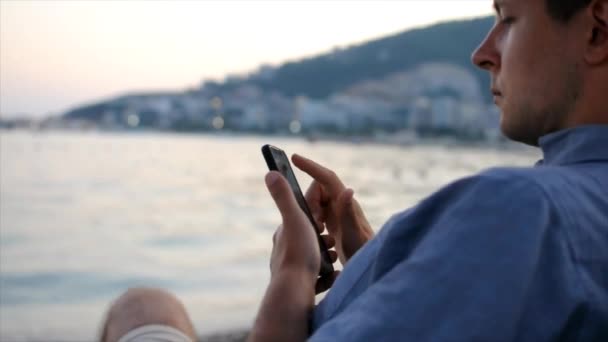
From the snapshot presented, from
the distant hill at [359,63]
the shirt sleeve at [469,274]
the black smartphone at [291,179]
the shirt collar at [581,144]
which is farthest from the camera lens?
the distant hill at [359,63]

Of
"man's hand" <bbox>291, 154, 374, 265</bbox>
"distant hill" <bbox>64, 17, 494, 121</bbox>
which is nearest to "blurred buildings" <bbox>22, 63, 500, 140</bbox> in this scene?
"distant hill" <bbox>64, 17, 494, 121</bbox>

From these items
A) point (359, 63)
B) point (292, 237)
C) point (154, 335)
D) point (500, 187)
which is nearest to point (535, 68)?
point (500, 187)

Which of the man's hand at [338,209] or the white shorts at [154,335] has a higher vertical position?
the man's hand at [338,209]

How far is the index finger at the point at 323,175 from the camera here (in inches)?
44.7

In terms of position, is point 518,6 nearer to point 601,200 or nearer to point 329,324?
point 601,200

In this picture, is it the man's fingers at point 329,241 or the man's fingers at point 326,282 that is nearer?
the man's fingers at point 326,282

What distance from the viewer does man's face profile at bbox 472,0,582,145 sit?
797mm

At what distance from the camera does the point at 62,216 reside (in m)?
9.57

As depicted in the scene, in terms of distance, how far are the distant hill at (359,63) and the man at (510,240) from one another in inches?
1864

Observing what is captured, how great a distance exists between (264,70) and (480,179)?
2285 inches

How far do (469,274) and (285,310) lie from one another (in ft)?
0.80

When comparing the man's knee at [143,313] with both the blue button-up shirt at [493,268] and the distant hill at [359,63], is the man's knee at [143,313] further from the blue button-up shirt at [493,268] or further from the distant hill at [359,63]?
the distant hill at [359,63]

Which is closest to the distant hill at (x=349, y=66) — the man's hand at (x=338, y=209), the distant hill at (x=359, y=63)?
the distant hill at (x=359, y=63)

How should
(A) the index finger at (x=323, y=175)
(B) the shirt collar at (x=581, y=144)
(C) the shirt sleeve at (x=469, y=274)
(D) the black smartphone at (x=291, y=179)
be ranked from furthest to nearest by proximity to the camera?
(A) the index finger at (x=323, y=175) → (D) the black smartphone at (x=291, y=179) → (B) the shirt collar at (x=581, y=144) → (C) the shirt sleeve at (x=469, y=274)
